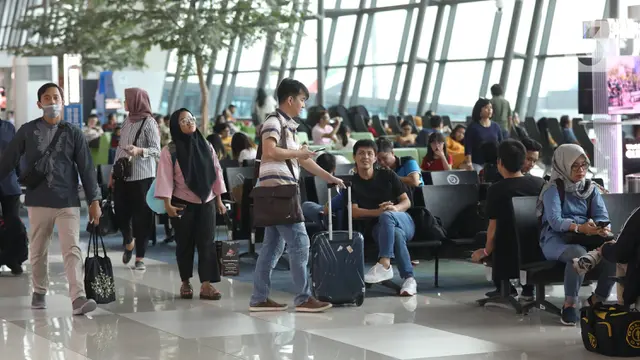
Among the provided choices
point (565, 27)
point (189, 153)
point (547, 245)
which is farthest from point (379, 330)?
point (565, 27)

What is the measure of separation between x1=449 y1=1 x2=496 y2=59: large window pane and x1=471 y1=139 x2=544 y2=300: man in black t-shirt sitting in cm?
1758

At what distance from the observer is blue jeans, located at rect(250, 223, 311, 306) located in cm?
805

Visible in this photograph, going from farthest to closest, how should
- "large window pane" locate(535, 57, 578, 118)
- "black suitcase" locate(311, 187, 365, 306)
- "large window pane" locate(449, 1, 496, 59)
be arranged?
"large window pane" locate(449, 1, 496, 59)
"large window pane" locate(535, 57, 578, 118)
"black suitcase" locate(311, 187, 365, 306)

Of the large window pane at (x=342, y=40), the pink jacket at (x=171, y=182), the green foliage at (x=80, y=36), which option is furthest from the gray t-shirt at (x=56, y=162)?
the large window pane at (x=342, y=40)

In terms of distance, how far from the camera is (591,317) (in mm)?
6492

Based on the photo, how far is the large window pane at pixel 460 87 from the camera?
1027 inches

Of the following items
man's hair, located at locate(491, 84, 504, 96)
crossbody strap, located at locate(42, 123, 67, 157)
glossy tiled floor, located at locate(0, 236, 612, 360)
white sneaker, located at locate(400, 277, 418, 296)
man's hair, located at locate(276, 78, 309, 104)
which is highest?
man's hair, located at locate(491, 84, 504, 96)

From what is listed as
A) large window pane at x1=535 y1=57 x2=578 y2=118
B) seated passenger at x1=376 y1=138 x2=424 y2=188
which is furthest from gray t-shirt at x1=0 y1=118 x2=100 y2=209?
large window pane at x1=535 y1=57 x2=578 y2=118

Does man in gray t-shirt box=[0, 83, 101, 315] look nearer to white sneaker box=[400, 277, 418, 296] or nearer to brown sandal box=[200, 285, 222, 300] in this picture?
A: brown sandal box=[200, 285, 222, 300]

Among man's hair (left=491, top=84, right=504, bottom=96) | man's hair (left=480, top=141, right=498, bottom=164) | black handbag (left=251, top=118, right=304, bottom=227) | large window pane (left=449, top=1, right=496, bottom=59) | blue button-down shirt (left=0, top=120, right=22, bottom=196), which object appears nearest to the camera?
black handbag (left=251, top=118, right=304, bottom=227)

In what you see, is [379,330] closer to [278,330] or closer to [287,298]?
[278,330]

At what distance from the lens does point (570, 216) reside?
25.2 feet

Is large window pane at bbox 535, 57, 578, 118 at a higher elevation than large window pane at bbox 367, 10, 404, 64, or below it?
below

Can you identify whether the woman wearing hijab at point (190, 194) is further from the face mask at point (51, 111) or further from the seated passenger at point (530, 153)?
the seated passenger at point (530, 153)
